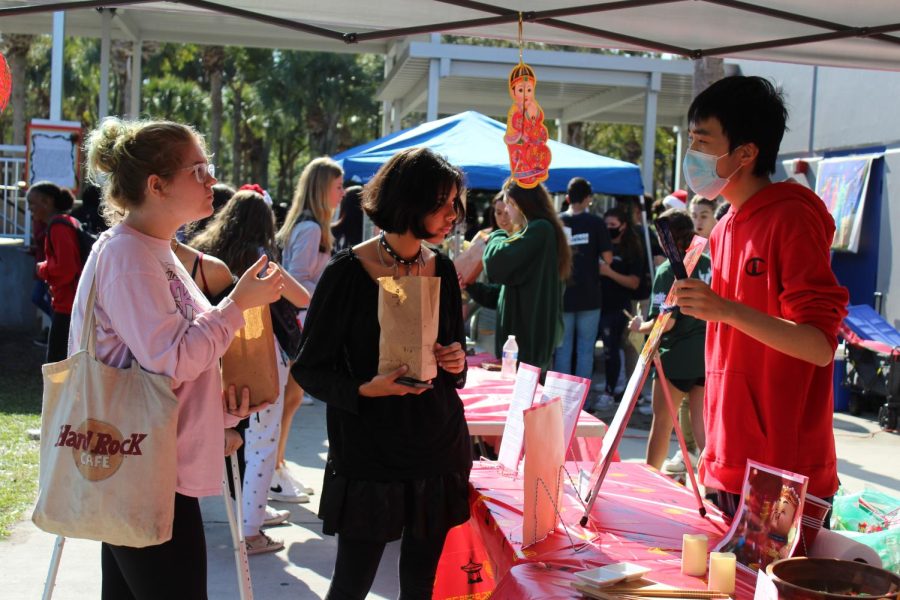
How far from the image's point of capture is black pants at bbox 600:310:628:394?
909 cm

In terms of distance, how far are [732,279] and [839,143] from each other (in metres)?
10.1

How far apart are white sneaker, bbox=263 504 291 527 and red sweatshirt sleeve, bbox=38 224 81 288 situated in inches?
104

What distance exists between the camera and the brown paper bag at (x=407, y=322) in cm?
250

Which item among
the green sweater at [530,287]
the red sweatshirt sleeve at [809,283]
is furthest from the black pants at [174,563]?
the green sweater at [530,287]

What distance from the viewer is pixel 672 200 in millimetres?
10180

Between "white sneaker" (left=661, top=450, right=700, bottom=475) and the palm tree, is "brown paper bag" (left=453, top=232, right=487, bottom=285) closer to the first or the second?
"white sneaker" (left=661, top=450, right=700, bottom=475)

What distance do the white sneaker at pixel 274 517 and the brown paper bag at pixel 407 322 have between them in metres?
2.94

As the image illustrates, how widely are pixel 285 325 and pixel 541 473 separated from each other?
2.34 m

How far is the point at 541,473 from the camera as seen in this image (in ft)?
8.39

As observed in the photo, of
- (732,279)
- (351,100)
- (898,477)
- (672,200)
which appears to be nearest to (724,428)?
(732,279)

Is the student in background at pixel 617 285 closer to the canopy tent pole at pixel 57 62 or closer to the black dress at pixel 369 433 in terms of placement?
the black dress at pixel 369 433

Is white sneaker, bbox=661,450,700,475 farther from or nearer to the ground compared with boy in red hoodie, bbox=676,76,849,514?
nearer to the ground

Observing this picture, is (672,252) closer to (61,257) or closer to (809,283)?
(809,283)

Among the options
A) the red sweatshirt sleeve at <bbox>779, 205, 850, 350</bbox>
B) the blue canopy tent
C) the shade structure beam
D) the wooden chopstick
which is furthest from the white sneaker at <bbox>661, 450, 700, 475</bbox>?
the wooden chopstick
